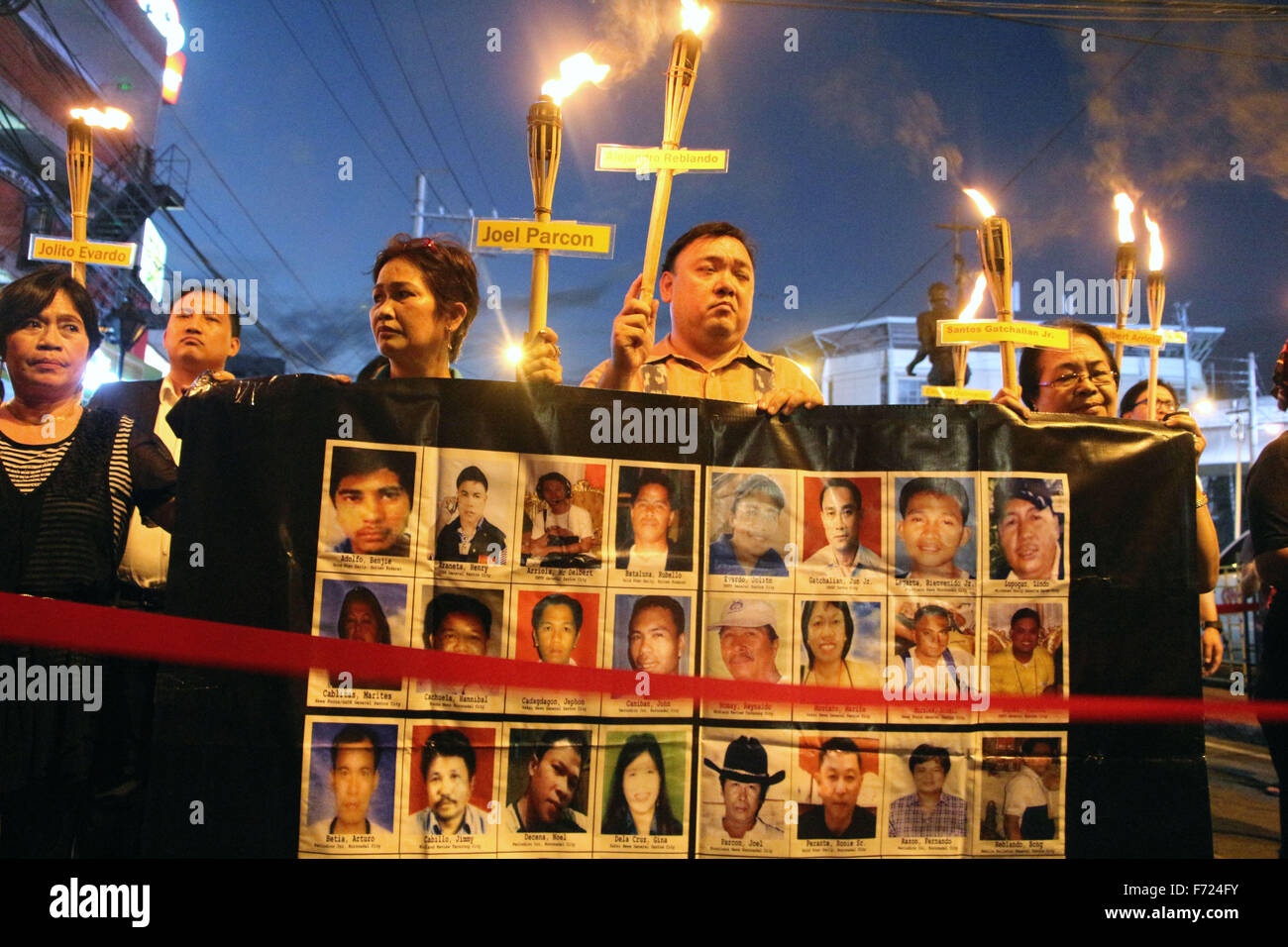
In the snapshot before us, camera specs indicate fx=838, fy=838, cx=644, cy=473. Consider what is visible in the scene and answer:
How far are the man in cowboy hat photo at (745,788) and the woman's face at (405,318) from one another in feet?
4.70

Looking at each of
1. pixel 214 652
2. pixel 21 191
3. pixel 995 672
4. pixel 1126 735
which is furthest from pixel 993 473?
pixel 21 191

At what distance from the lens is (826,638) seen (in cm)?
219

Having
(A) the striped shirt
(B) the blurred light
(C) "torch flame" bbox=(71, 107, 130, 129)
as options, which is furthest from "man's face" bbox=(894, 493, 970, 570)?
(B) the blurred light

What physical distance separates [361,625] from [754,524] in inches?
40.7

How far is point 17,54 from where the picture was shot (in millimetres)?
14367

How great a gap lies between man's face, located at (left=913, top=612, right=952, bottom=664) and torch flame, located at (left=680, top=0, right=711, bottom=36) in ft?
6.65

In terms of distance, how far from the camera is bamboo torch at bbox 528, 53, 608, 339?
7.79 ft

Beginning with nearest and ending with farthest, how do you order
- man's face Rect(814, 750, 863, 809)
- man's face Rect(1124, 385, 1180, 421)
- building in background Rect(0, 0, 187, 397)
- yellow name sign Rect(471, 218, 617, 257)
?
man's face Rect(814, 750, 863, 809)
yellow name sign Rect(471, 218, 617, 257)
man's face Rect(1124, 385, 1180, 421)
building in background Rect(0, 0, 187, 397)

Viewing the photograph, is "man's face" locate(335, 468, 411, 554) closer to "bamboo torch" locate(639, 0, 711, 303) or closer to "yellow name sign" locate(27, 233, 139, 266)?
"bamboo torch" locate(639, 0, 711, 303)

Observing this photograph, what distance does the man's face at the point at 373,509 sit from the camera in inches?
83.4

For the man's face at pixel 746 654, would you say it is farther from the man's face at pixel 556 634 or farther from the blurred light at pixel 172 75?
the blurred light at pixel 172 75

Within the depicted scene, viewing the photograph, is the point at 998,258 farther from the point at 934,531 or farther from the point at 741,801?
the point at 741,801
